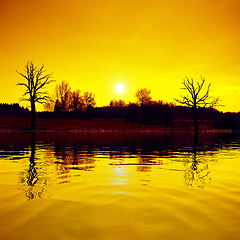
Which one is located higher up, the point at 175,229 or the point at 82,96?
the point at 82,96

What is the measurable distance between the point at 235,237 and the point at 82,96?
102224 millimetres

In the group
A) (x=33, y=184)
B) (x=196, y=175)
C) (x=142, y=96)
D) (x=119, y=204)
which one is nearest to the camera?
(x=119, y=204)

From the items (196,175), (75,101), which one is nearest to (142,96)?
(75,101)

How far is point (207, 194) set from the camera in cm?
736

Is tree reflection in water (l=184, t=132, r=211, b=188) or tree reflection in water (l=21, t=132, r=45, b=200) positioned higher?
tree reflection in water (l=21, t=132, r=45, b=200)

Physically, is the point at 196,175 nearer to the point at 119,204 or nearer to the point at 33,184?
the point at 119,204

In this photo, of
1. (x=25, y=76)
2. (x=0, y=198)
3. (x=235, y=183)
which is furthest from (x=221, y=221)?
(x=25, y=76)

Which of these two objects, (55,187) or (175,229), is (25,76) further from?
(175,229)

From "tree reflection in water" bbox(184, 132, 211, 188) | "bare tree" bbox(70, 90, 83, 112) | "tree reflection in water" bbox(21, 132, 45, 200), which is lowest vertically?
"tree reflection in water" bbox(184, 132, 211, 188)

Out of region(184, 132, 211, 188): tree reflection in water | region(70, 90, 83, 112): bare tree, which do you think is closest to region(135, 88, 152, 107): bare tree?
region(70, 90, 83, 112): bare tree

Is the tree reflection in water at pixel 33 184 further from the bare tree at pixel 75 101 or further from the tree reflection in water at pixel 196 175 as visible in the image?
the bare tree at pixel 75 101

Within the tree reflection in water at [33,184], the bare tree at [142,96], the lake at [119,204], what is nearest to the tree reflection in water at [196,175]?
the lake at [119,204]

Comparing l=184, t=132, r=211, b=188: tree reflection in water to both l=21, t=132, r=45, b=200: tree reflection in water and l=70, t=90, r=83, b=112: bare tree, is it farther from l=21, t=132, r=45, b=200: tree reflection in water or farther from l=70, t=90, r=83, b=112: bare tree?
l=70, t=90, r=83, b=112: bare tree

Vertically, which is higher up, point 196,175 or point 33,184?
point 33,184
